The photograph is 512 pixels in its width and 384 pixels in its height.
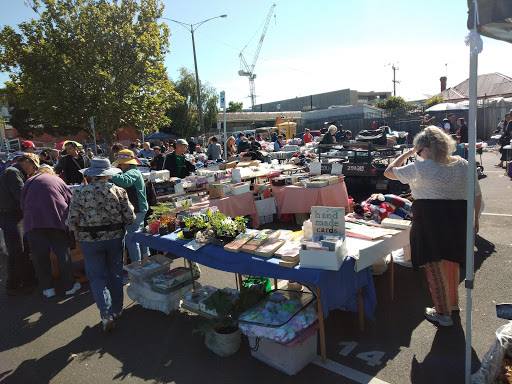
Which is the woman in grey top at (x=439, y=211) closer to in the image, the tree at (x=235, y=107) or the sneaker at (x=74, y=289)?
the sneaker at (x=74, y=289)

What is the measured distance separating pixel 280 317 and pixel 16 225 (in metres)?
3.89

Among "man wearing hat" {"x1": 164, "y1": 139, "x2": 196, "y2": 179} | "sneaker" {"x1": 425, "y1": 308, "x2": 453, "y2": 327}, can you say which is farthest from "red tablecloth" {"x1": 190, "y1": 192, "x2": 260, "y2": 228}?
"sneaker" {"x1": 425, "y1": 308, "x2": 453, "y2": 327}

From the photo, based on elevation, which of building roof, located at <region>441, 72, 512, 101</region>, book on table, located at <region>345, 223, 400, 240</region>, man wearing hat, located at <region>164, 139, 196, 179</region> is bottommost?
book on table, located at <region>345, 223, 400, 240</region>

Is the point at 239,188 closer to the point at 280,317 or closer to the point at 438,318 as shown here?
the point at 280,317

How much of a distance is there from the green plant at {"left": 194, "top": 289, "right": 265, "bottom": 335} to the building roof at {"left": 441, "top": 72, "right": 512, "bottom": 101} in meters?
27.7

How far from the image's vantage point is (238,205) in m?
6.51

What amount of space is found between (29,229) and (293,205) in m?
4.25

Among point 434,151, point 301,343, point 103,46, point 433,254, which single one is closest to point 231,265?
point 301,343

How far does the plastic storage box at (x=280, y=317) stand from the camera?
2.66 meters

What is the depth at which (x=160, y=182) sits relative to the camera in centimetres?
638

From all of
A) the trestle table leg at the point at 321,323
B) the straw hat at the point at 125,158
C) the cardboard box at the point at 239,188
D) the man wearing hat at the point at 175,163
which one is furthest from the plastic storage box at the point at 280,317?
the man wearing hat at the point at 175,163

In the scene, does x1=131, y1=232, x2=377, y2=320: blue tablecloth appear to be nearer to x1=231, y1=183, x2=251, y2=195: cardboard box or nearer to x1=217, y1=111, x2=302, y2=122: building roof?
x1=231, y1=183, x2=251, y2=195: cardboard box

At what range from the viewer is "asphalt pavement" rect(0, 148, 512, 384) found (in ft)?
9.02

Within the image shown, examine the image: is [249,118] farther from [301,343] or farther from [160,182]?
[301,343]
